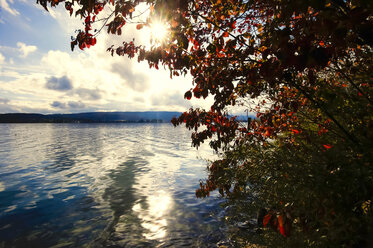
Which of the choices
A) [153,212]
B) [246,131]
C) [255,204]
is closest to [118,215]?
[153,212]

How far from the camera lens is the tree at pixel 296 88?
9.07 feet

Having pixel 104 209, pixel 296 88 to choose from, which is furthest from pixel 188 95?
pixel 104 209

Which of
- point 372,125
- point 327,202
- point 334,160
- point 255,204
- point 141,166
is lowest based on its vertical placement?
point 141,166

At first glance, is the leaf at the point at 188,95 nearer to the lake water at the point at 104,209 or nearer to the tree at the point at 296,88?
the tree at the point at 296,88

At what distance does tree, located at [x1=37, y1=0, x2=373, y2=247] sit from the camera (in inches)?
109

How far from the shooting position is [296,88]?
520 cm

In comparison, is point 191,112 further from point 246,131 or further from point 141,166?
point 141,166

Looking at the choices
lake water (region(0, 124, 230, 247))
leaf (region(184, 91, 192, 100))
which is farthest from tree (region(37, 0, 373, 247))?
lake water (region(0, 124, 230, 247))

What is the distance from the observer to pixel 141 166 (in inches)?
1016

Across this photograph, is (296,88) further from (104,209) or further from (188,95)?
(104,209)

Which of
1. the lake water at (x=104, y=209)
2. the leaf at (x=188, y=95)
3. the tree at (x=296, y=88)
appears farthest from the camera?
the lake water at (x=104, y=209)

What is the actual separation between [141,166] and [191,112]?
19.8 meters

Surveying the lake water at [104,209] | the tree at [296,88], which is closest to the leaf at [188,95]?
the tree at [296,88]

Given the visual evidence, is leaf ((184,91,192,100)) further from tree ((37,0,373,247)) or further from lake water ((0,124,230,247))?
lake water ((0,124,230,247))
